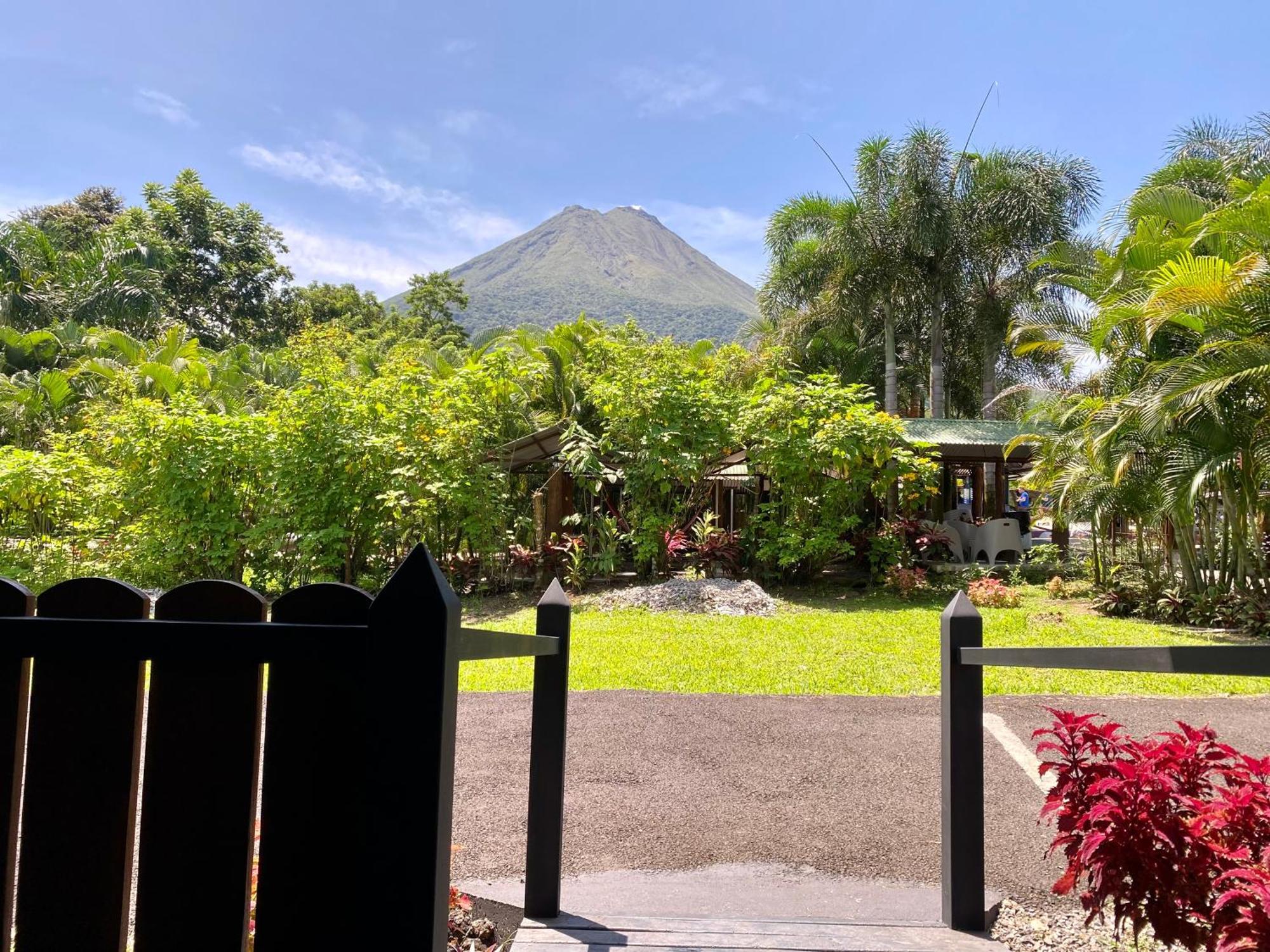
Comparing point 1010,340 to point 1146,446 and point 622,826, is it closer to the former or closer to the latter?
point 1146,446

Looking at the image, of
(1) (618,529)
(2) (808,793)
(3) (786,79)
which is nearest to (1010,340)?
(1) (618,529)

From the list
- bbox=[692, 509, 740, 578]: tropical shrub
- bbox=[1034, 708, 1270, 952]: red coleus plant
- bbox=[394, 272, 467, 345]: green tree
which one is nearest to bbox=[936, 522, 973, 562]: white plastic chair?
bbox=[692, 509, 740, 578]: tropical shrub

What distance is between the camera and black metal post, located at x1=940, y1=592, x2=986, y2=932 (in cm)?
215

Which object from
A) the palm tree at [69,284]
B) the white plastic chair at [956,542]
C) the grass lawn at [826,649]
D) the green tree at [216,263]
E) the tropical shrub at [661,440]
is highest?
the green tree at [216,263]

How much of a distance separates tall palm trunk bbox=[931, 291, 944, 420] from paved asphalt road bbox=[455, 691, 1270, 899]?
53.8 ft

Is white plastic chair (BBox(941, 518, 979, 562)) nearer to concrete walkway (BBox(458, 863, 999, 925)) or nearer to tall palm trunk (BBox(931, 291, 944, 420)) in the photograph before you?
tall palm trunk (BBox(931, 291, 944, 420))

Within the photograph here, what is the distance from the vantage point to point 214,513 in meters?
10.1

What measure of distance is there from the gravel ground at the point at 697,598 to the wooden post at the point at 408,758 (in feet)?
30.3

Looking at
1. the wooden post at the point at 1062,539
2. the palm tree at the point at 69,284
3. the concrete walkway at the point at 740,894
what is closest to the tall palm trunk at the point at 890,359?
the wooden post at the point at 1062,539

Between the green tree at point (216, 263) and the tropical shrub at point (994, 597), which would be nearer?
the tropical shrub at point (994, 597)

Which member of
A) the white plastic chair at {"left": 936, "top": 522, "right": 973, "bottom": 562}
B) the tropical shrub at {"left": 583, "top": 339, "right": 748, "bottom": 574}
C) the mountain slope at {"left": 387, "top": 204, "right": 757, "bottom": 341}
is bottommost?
the white plastic chair at {"left": 936, "top": 522, "right": 973, "bottom": 562}

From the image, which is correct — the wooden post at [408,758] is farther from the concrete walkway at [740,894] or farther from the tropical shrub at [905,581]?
the tropical shrub at [905,581]

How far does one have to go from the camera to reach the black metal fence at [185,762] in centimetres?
111

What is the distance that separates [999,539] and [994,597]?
415 cm
